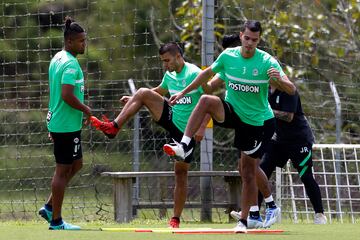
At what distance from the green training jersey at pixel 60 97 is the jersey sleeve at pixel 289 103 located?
8.20 ft

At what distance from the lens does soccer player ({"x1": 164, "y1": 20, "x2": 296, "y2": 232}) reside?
10.8 m

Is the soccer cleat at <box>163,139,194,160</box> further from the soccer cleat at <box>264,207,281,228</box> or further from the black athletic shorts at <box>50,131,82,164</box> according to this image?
the soccer cleat at <box>264,207,281,228</box>

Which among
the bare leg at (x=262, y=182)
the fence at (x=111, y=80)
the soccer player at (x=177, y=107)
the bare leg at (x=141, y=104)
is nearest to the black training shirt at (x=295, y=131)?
the bare leg at (x=262, y=182)

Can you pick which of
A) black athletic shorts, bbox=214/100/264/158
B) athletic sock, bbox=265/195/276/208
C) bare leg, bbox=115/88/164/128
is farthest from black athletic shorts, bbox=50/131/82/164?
athletic sock, bbox=265/195/276/208

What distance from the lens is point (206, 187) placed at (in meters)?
14.8

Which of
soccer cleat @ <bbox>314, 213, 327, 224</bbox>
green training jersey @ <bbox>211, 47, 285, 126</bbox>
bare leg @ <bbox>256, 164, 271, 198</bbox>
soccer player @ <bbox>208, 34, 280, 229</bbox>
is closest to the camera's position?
green training jersey @ <bbox>211, 47, 285, 126</bbox>

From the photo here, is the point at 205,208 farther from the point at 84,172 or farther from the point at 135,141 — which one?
the point at 84,172

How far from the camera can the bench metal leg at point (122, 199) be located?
14320 mm

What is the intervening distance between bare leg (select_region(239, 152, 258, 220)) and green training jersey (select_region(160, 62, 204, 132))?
111 cm

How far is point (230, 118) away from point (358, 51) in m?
7.50

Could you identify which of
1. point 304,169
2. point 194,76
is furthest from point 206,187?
point 194,76

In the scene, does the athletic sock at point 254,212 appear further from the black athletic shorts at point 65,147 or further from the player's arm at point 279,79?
the black athletic shorts at point 65,147

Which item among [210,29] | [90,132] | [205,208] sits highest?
[210,29]

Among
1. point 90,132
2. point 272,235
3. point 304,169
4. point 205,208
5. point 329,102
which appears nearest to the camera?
point 272,235
